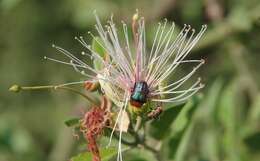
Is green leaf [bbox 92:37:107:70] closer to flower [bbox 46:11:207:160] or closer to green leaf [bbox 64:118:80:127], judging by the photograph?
A: flower [bbox 46:11:207:160]

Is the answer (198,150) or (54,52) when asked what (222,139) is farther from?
(54,52)

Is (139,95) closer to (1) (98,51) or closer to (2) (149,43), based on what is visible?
(1) (98,51)

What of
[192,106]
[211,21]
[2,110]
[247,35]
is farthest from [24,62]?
[192,106]

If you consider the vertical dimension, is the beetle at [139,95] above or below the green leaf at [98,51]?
Result: below

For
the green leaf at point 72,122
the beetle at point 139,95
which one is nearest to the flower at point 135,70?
the beetle at point 139,95

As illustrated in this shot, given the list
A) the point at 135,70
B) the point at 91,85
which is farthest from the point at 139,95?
the point at 91,85

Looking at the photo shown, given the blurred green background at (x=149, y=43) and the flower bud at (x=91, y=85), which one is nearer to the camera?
the flower bud at (x=91, y=85)

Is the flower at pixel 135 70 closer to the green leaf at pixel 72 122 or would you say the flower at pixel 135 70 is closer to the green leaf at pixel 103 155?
the green leaf at pixel 103 155

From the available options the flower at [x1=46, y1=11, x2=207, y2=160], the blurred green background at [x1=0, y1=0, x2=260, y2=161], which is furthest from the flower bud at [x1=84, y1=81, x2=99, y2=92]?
the blurred green background at [x1=0, y1=0, x2=260, y2=161]
